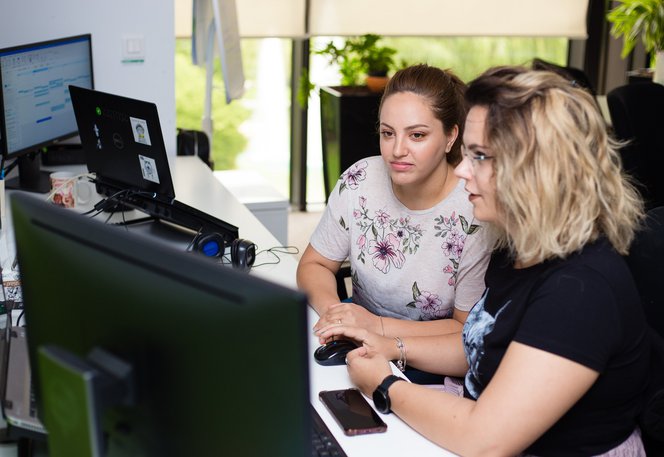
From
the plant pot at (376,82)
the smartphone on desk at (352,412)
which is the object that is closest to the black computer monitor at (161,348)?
the smartphone on desk at (352,412)

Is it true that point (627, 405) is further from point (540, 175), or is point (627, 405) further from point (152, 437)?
point (152, 437)

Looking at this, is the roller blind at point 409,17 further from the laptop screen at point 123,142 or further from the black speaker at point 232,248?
the black speaker at point 232,248

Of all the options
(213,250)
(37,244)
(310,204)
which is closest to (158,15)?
(213,250)

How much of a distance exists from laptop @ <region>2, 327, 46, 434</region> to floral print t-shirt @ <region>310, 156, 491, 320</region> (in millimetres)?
874

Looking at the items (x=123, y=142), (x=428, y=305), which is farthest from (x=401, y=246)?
(x=123, y=142)

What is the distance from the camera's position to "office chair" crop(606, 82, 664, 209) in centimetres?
353

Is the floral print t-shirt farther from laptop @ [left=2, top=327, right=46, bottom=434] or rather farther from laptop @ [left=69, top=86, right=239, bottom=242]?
laptop @ [left=2, top=327, right=46, bottom=434]

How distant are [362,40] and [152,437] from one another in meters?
3.78

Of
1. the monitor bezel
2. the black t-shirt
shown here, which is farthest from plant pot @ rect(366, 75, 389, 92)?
the black t-shirt

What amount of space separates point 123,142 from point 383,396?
4.14ft

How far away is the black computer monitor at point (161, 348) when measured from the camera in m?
0.85

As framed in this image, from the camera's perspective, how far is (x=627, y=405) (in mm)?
1458

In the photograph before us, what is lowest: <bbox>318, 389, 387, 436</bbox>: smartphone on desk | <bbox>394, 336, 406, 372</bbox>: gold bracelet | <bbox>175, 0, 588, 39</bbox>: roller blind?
<bbox>394, 336, 406, 372</bbox>: gold bracelet

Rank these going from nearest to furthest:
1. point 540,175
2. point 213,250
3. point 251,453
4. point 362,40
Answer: point 251,453, point 540,175, point 213,250, point 362,40
